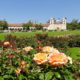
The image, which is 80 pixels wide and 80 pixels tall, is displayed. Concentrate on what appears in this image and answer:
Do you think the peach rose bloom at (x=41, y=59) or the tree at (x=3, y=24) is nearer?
the peach rose bloom at (x=41, y=59)

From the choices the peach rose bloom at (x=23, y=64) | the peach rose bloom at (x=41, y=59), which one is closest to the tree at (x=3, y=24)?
the peach rose bloom at (x=23, y=64)

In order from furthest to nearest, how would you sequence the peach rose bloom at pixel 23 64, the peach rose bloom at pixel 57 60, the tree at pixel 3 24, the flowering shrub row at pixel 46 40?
the tree at pixel 3 24, the flowering shrub row at pixel 46 40, the peach rose bloom at pixel 23 64, the peach rose bloom at pixel 57 60

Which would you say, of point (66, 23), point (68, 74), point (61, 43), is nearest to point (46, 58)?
point (68, 74)

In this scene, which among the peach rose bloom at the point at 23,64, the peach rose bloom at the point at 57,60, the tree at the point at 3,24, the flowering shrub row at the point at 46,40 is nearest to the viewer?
the peach rose bloom at the point at 57,60

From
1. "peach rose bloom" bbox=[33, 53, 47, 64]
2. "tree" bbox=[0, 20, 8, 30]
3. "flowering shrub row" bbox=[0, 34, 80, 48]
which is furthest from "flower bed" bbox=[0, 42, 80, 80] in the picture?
"tree" bbox=[0, 20, 8, 30]

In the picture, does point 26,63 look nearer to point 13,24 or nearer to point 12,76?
point 12,76

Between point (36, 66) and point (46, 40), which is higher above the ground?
point (36, 66)

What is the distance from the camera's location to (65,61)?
372 centimetres

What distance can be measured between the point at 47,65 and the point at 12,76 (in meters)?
0.66

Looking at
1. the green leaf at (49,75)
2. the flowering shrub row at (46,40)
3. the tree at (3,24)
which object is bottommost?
the tree at (3,24)

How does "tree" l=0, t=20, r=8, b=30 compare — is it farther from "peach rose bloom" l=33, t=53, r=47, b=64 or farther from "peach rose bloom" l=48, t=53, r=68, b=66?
"peach rose bloom" l=48, t=53, r=68, b=66

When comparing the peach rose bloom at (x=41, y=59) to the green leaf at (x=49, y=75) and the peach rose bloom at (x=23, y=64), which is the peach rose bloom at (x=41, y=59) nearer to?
the green leaf at (x=49, y=75)

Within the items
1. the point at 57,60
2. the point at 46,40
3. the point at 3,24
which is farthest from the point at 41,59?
the point at 3,24

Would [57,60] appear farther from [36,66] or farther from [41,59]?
[36,66]
